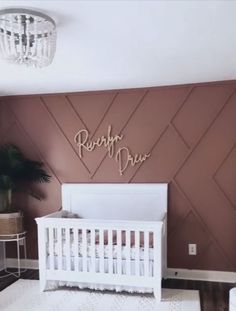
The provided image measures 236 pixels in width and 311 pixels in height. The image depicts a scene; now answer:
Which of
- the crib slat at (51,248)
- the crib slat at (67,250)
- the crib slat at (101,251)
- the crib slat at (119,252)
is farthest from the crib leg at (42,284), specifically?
the crib slat at (119,252)

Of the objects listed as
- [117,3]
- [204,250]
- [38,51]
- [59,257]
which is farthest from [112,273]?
[117,3]

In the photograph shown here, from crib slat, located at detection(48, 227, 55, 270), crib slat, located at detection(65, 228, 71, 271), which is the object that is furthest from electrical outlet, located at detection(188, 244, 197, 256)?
crib slat, located at detection(48, 227, 55, 270)

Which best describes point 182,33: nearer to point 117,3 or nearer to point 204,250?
point 117,3

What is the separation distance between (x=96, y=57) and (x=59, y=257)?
6.47 ft

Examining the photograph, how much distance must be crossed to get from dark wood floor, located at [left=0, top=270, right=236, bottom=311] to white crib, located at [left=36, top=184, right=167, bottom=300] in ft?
0.81

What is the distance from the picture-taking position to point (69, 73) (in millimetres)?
3135

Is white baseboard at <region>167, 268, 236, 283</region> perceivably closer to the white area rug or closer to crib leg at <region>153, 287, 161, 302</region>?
the white area rug

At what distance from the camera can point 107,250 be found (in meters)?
3.24

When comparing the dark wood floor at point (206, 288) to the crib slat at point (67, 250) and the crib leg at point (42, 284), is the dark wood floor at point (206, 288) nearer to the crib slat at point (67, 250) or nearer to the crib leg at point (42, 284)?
the crib leg at point (42, 284)

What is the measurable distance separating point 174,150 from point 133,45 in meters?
1.58

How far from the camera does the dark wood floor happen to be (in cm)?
302

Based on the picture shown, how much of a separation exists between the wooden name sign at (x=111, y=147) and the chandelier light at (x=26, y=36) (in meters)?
1.76

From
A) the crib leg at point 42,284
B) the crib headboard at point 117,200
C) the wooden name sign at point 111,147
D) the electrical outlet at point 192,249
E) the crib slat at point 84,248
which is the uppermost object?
the wooden name sign at point 111,147

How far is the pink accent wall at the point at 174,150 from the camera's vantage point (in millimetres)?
3582
